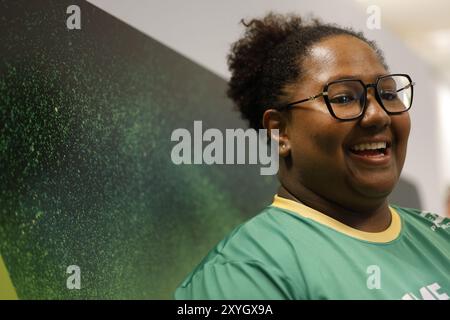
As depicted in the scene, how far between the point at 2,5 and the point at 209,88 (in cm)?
64

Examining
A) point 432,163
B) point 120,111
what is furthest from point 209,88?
point 432,163

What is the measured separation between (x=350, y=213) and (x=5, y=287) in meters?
0.58

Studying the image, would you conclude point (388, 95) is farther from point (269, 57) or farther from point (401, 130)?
point (269, 57)

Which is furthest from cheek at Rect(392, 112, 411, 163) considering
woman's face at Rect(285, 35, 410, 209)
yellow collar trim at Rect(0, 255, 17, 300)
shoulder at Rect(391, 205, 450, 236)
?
yellow collar trim at Rect(0, 255, 17, 300)

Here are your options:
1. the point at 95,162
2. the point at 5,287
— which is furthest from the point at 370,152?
the point at 5,287

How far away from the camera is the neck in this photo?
1069 millimetres

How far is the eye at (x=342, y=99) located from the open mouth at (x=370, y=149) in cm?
7

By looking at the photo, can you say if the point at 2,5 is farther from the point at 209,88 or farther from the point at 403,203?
the point at 403,203

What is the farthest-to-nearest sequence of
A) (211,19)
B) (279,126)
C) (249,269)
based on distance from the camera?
1. (211,19)
2. (279,126)
3. (249,269)

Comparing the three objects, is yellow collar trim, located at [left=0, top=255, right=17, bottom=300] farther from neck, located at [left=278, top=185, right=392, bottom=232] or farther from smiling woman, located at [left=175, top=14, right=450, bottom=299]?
neck, located at [left=278, top=185, right=392, bottom=232]

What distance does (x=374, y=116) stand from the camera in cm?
101

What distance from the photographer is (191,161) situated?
1450mm

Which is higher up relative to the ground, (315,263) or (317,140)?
(317,140)

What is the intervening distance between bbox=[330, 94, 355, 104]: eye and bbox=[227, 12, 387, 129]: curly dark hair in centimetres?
9
